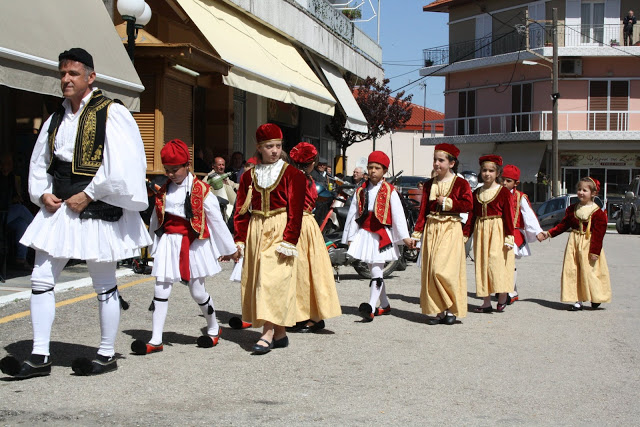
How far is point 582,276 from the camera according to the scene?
395 inches

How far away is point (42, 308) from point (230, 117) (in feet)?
45.1

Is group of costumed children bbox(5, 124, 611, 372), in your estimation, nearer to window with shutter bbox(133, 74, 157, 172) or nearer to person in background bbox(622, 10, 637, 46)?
window with shutter bbox(133, 74, 157, 172)

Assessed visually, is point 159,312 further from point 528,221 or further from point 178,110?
point 178,110

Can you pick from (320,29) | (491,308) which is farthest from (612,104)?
(491,308)

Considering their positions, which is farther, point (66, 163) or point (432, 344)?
point (432, 344)

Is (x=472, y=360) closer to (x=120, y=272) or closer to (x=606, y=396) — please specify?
(x=606, y=396)

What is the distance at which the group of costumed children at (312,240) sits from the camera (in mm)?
6680

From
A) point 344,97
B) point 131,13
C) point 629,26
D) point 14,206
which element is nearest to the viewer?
point 14,206

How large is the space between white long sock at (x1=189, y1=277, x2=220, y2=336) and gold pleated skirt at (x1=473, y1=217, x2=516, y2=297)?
374 cm

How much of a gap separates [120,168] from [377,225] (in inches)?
157

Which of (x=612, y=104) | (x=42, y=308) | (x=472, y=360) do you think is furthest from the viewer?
(x=612, y=104)

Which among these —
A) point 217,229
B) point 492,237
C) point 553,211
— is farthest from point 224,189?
point 553,211

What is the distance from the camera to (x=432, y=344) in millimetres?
7332

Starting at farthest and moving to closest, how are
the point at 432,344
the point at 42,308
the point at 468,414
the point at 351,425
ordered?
the point at 432,344 → the point at 42,308 → the point at 468,414 → the point at 351,425
